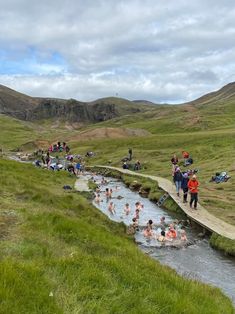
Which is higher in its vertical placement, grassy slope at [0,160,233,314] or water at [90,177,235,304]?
grassy slope at [0,160,233,314]

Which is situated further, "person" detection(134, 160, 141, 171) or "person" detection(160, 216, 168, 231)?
"person" detection(134, 160, 141, 171)

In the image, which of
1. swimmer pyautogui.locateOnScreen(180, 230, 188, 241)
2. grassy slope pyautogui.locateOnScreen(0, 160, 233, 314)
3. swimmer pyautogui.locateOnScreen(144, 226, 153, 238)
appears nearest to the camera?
grassy slope pyautogui.locateOnScreen(0, 160, 233, 314)

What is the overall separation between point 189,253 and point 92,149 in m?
77.5

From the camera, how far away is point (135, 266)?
12.6m

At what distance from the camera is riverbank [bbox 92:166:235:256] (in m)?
26.8

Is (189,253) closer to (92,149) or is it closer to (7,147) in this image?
(92,149)

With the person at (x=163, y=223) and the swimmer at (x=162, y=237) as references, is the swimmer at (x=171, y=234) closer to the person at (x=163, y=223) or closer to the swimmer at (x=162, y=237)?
the swimmer at (x=162, y=237)

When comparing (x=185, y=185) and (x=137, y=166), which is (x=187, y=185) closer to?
(x=185, y=185)

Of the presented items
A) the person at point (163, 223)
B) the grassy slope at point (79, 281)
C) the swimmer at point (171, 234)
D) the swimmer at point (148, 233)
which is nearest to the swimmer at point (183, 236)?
the swimmer at point (171, 234)

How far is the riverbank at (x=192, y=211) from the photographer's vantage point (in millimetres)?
26828

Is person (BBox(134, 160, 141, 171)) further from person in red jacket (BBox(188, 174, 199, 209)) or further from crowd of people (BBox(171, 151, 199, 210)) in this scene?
A: person in red jacket (BBox(188, 174, 199, 209))

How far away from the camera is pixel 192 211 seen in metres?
36.2

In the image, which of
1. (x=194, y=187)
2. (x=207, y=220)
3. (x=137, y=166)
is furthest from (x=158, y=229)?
(x=137, y=166)

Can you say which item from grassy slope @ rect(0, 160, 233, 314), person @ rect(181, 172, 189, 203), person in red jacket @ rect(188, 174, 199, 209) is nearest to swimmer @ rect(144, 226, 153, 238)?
A: person in red jacket @ rect(188, 174, 199, 209)
